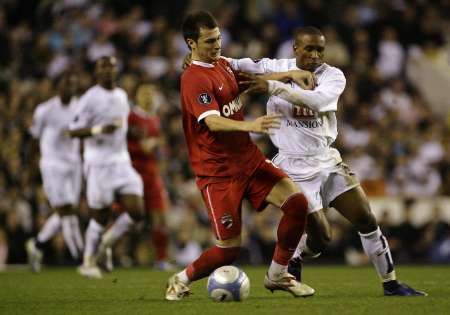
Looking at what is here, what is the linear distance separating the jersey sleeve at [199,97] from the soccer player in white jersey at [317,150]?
45 centimetres

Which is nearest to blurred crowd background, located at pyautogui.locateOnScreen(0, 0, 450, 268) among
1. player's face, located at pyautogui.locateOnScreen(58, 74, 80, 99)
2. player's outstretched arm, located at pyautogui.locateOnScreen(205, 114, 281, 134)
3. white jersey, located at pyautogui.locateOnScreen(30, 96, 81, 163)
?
white jersey, located at pyautogui.locateOnScreen(30, 96, 81, 163)

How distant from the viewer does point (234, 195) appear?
8.59 m

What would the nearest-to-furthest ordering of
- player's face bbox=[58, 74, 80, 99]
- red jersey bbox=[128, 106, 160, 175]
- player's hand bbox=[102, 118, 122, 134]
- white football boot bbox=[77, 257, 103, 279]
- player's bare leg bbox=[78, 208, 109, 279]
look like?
1. player's hand bbox=[102, 118, 122, 134]
2. white football boot bbox=[77, 257, 103, 279]
3. player's bare leg bbox=[78, 208, 109, 279]
4. player's face bbox=[58, 74, 80, 99]
5. red jersey bbox=[128, 106, 160, 175]

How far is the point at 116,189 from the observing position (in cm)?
1359

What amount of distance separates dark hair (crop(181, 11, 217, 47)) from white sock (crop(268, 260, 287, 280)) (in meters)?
1.97

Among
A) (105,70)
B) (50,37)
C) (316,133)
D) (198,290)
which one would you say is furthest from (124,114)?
(50,37)

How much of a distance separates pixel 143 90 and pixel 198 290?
5704 millimetres

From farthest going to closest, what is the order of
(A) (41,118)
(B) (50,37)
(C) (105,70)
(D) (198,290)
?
1. (B) (50,37)
2. (A) (41,118)
3. (C) (105,70)
4. (D) (198,290)

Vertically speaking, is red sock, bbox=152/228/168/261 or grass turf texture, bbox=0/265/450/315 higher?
grass turf texture, bbox=0/265/450/315

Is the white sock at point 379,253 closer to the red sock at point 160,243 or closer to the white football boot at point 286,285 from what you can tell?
the white football boot at point 286,285

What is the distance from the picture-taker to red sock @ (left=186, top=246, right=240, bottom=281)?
28.2 ft

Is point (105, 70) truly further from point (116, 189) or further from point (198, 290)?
point (198, 290)

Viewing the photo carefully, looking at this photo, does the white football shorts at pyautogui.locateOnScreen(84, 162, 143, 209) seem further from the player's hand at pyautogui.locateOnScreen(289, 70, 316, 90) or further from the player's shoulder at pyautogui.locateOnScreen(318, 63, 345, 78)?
the player's hand at pyautogui.locateOnScreen(289, 70, 316, 90)

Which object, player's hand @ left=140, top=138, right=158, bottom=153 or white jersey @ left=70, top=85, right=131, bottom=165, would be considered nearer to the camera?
white jersey @ left=70, top=85, right=131, bottom=165
